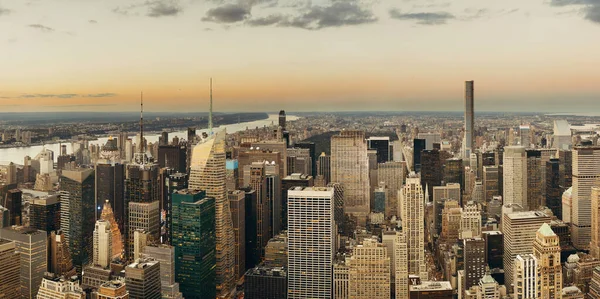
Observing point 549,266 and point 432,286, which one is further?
point 432,286

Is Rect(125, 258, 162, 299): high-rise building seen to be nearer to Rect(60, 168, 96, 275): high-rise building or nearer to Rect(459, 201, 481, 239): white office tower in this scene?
Rect(60, 168, 96, 275): high-rise building

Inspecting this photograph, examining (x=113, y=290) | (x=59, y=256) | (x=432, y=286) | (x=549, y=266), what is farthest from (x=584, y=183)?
(x=59, y=256)

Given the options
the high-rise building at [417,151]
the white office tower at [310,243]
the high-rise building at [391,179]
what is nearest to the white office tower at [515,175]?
the high-rise building at [417,151]

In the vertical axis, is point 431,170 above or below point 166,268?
above

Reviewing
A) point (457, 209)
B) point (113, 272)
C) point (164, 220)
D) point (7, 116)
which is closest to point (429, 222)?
point (457, 209)

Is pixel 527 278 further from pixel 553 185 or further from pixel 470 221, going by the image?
pixel 553 185

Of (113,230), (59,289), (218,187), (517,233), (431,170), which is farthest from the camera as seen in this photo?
(431,170)

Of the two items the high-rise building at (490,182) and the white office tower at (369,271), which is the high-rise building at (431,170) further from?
the white office tower at (369,271)

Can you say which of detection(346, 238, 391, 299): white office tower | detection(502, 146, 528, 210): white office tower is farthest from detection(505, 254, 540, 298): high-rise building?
detection(502, 146, 528, 210): white office tower
